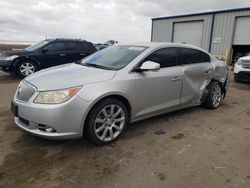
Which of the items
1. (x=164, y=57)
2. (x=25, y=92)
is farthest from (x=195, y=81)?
(x=25, y=92)

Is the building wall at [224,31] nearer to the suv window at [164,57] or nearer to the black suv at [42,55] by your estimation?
the black suv at [42,55]

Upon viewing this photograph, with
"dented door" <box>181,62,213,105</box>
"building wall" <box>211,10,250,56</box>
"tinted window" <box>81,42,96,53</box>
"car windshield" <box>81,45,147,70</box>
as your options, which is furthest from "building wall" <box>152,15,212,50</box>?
"car windshield" <box>81,45,147,70</box>

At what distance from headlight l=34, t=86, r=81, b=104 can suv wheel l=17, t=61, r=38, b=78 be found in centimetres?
614

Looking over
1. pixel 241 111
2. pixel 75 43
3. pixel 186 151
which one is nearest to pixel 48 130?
pixel 186 151

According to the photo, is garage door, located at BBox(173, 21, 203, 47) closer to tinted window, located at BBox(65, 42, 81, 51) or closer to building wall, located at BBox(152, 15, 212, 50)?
building wall, located at BBox(152, 15, 212, 50)

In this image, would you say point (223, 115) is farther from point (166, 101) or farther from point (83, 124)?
point (83, 124)

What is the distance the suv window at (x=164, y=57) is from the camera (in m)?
3.74

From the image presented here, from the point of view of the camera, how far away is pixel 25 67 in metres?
8.30

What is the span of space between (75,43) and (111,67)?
249 inches

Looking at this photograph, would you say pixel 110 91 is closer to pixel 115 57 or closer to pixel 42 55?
pixel 115 57

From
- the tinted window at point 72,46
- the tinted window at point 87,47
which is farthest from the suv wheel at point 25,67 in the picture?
the tinted window at point 87,47

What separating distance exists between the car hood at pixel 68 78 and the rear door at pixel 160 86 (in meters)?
0.59

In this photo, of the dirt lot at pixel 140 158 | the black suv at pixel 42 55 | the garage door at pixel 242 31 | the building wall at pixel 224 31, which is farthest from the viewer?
the building wall at pixel 224 31

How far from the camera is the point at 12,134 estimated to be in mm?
3490
